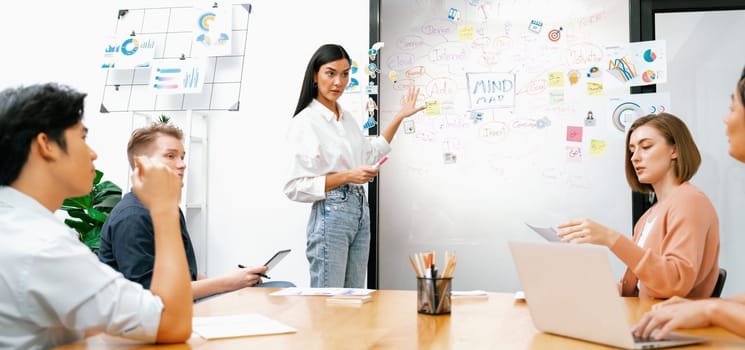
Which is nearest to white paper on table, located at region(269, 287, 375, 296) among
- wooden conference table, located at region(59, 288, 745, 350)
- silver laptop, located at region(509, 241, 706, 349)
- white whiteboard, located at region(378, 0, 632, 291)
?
wooden conference table, located at region(59, 288, 745, 350)

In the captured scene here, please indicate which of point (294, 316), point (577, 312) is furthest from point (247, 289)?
→ point (577, 312)

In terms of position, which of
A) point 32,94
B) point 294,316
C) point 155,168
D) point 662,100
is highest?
point 662,100

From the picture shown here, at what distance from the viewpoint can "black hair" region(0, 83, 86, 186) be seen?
125cm

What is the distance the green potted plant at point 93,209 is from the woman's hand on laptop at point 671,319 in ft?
9.45

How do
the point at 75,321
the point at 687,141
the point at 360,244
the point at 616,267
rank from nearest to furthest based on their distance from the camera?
the point at 75,321, the point at 687,141, the point at 360,244, the point at 616,267

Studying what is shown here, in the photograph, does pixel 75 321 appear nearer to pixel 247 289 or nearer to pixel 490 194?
pixel 247 289

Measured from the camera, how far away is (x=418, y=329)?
4.62 feet

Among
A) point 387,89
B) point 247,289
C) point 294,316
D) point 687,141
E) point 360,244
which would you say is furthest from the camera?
point 387,89

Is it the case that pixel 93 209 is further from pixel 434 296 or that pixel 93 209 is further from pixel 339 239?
pixel 434 296

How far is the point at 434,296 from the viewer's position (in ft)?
5.19

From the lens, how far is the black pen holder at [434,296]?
5.18ft

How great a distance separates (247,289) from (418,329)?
756mm

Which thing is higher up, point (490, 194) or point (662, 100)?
point (662, 100)

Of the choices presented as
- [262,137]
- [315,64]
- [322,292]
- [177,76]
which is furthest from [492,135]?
[322,292]
